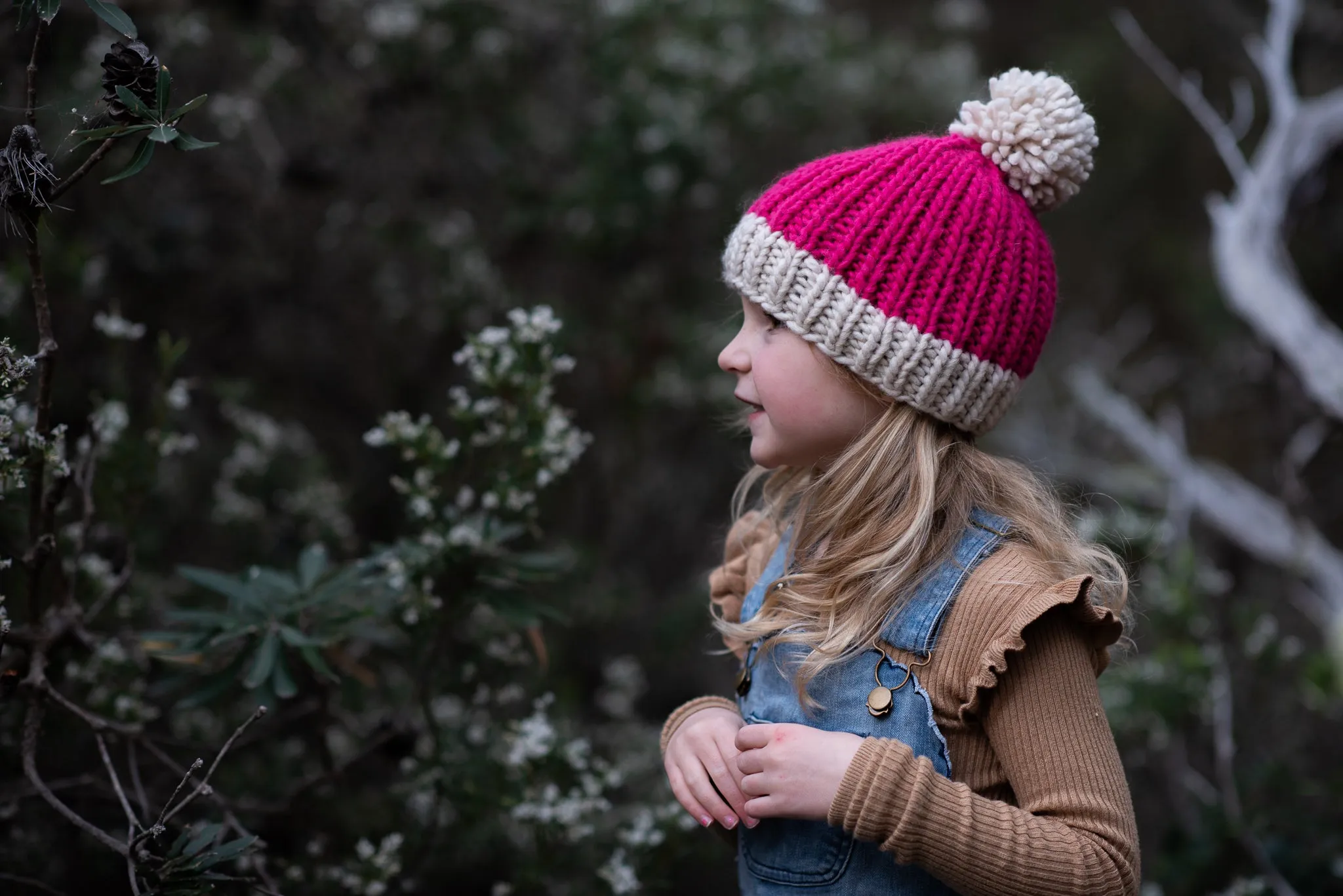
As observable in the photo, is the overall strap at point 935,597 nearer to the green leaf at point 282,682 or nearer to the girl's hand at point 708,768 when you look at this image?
the girl's hand at point 708,768

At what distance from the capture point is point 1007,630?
129cm

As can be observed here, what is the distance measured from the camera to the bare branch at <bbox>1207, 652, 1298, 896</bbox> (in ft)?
7.13

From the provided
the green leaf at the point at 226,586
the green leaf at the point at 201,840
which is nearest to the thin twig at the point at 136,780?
the green leaf at the point at 201,840

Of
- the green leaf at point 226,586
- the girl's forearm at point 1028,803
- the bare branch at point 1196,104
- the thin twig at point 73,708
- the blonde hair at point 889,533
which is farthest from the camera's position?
the bare branch at point 1196,104

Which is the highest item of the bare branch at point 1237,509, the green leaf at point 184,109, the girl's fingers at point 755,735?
the green leaf at point 184,109

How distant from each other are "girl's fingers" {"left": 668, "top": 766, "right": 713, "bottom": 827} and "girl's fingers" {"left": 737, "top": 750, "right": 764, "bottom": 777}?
0.35ft

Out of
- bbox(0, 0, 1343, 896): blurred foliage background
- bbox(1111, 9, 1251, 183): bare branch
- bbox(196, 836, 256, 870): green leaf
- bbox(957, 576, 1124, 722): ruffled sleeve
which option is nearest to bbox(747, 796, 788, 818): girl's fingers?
bbox(957, 576, 1124, 722): ruffled sleeve

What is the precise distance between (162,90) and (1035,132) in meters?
1.26

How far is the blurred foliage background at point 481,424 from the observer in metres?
2.01

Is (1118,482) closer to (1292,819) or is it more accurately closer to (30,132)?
(1292,819)

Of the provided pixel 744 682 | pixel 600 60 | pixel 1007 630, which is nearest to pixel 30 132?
pixel 744 682

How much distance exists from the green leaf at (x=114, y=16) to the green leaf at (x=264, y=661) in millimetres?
989

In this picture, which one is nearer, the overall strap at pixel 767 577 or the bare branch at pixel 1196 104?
the overall strap at pixel 767 577

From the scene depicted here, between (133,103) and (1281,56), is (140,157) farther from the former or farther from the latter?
(1281,56)
